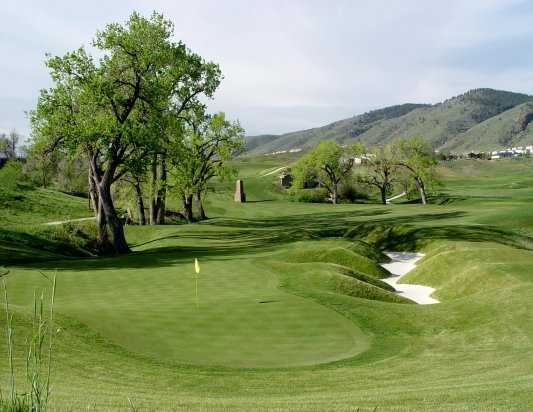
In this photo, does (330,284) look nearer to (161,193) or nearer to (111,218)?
(111,218)

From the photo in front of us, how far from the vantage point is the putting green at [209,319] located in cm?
1487

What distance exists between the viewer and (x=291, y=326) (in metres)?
17.5

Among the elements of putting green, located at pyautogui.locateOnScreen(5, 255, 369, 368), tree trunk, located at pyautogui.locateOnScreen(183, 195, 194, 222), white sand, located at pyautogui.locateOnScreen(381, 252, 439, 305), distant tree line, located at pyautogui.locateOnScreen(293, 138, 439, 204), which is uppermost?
distant tree line, located at pyautogui.locateOnScreen(293, 138, 439, 204)

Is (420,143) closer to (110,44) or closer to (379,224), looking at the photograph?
(379,224)

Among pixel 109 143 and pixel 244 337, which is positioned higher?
pixel 109 143

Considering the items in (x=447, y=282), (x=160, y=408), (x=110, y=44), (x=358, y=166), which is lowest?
(x=447, y=282)

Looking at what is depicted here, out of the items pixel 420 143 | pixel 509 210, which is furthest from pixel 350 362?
pixel 420 143

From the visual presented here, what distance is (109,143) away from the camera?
38.4m

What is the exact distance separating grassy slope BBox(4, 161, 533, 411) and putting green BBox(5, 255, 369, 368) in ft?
0.27

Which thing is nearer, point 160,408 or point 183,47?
point 160,408

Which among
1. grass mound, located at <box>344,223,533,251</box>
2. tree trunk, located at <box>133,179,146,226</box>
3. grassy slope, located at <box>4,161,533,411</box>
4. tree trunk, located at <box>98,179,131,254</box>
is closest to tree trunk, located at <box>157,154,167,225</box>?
tree trunk, located at <box>133,179,146,226</box>

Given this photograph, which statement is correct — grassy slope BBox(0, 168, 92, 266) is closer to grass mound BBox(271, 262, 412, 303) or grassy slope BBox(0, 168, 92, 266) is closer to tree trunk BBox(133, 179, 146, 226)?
tree trunk BBox(133, 179, 146, 226)

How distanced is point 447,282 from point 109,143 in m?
24.0

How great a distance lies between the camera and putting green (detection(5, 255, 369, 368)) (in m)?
14.9
